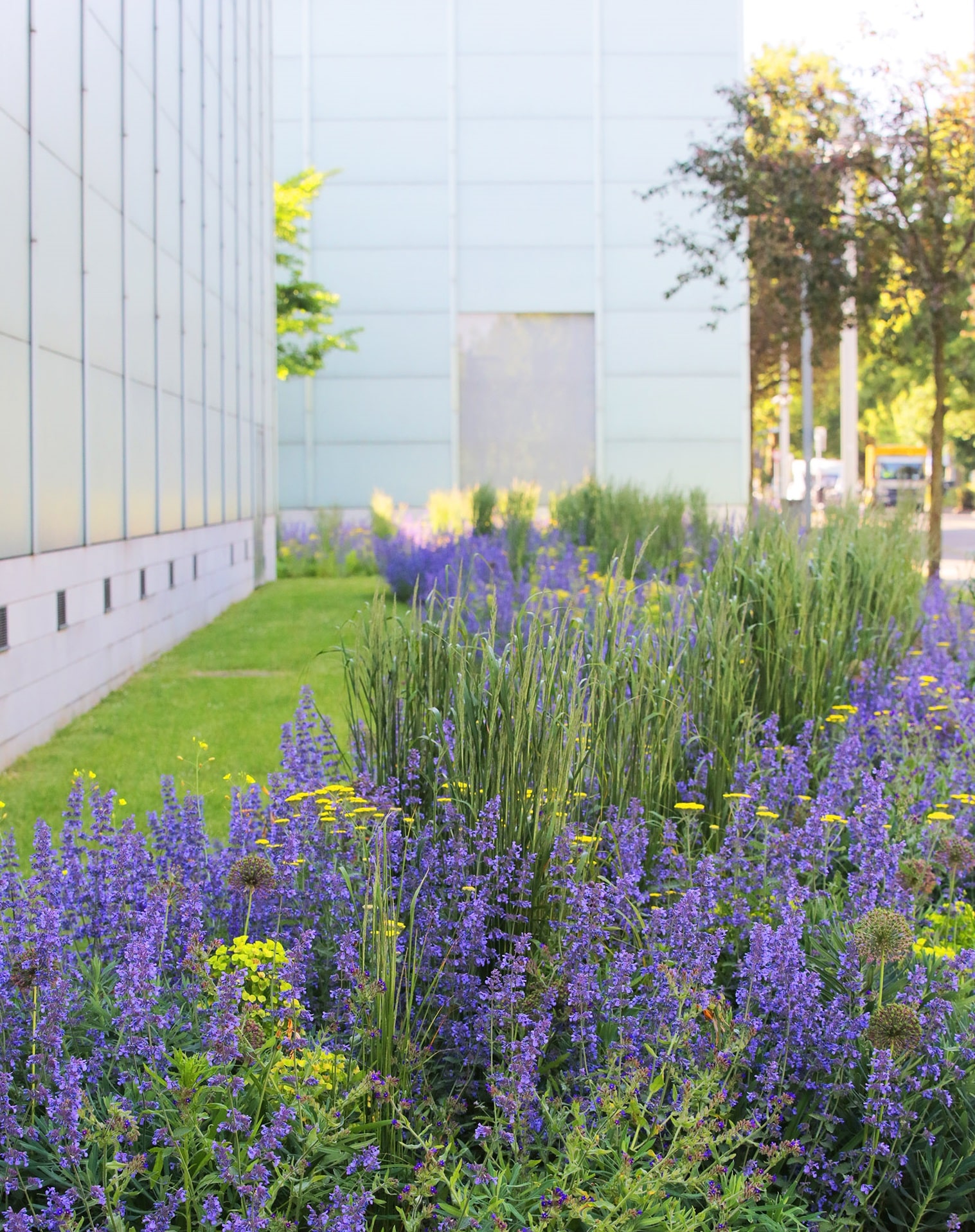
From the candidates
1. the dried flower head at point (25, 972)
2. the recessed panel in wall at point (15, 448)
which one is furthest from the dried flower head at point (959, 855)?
the recessed panel in wall at point (15, 448)

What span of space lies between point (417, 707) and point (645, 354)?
21303 millimetres

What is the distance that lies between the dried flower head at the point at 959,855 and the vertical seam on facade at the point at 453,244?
20999 mm

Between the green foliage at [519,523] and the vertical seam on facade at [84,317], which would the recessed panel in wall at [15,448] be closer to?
the vertical seam on facade at [84,317]

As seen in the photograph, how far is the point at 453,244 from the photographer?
24562 millimetres

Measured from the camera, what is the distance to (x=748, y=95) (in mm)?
14078

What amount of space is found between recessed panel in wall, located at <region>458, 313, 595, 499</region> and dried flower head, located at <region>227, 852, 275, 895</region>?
21630mm

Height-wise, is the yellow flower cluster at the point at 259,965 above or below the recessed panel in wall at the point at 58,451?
below

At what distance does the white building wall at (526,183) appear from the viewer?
958 inches

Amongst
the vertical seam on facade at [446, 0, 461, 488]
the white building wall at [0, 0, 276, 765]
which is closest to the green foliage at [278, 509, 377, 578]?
the vertical seam on facade at [446, 0, 461, 488]

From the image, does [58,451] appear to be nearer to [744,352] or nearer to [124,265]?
[124,265]

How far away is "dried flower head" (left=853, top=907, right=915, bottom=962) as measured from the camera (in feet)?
8.80

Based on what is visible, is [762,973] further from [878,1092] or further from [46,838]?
[46,838]

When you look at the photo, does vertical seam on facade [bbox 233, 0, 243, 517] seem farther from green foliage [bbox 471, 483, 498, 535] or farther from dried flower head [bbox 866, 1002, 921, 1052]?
dried flower head [bbox 866, 1002, 921, 1052]

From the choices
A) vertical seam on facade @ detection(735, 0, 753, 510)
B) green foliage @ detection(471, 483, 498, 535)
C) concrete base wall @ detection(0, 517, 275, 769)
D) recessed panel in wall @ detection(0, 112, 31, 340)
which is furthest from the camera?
vertical seam on facade @ detection(735, 0, 753, 510)
